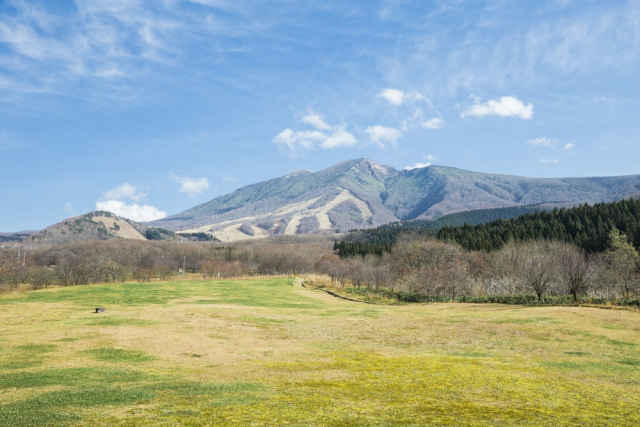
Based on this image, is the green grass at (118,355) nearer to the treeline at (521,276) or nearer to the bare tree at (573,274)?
the treeline at (521,276)

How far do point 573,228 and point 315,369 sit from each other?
367 ft

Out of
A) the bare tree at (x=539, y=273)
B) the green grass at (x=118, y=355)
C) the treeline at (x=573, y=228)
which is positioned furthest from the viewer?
the treeline at (x=573, y=228)

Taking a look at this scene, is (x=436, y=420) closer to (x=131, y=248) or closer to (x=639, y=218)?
(x=639, y=218)

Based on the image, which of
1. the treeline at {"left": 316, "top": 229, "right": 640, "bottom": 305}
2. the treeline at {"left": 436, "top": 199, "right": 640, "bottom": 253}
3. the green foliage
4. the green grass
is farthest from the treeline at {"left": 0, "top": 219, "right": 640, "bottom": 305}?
the green grass

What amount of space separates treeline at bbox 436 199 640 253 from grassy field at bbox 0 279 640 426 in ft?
212

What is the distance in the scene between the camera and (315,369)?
61.0 feet

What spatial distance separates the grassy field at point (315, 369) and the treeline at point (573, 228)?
64.6 metres

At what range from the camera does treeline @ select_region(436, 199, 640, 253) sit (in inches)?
3688

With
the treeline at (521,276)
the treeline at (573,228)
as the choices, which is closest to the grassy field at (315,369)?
the treeline at (521,276)

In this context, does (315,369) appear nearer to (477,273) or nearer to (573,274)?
(573,274)

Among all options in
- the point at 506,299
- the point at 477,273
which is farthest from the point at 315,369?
the point at 477,273

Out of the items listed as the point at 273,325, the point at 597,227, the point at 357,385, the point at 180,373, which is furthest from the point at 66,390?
the point at 597,227

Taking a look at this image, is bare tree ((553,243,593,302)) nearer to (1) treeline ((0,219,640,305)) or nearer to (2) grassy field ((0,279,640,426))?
(1) treeline ((0,219,640,305))

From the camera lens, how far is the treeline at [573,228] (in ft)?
307
